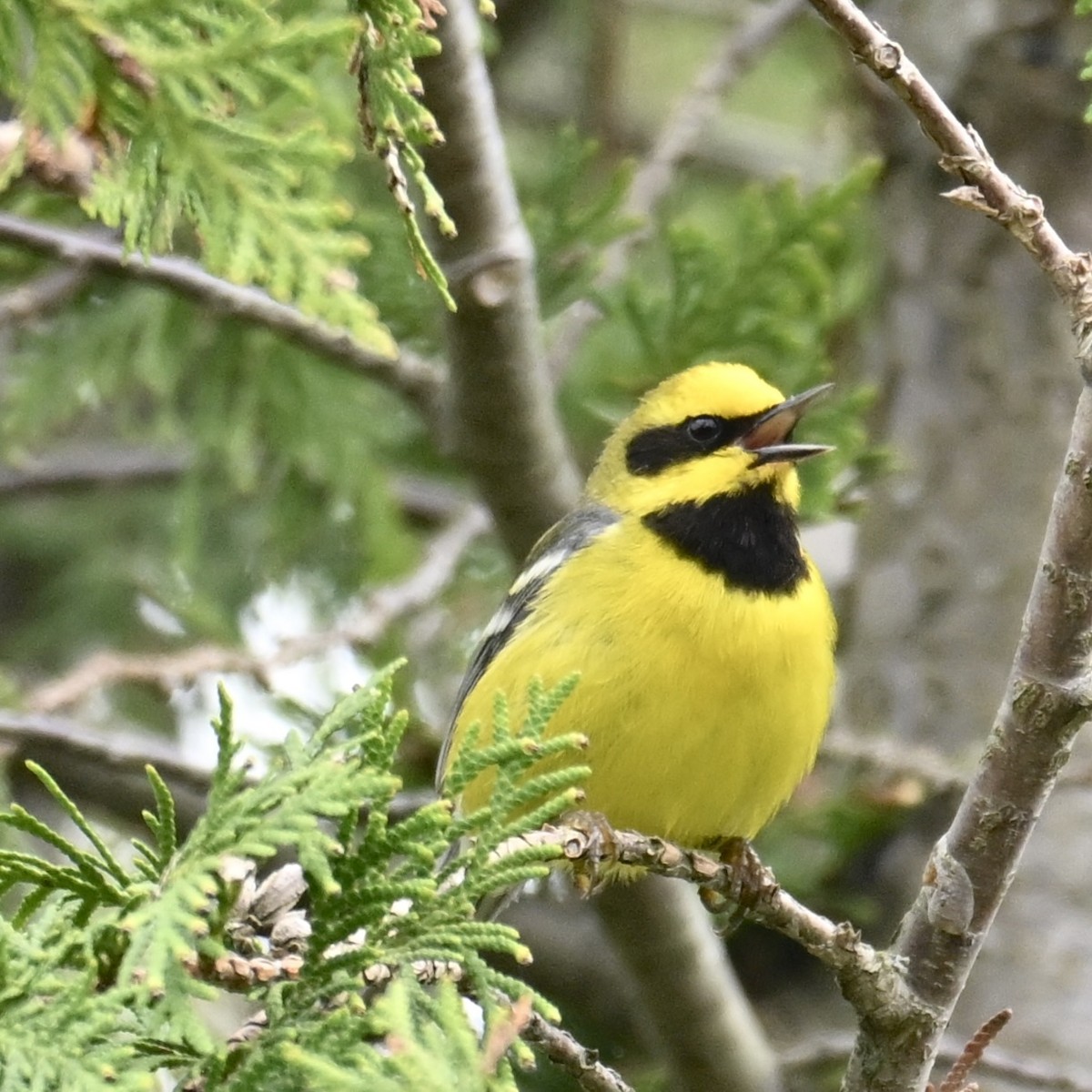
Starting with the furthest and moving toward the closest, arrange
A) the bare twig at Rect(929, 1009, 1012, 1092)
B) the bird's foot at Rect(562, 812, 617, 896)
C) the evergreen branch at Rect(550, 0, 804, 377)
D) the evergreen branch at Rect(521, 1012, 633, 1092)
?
the evergreen branch at Rect(550, 0, 804, 377), the bird's foot at Rect(562, 812, 617, 896), the evergreen branch at Rect(521, 1012, 633, 1092), the bare twig at Rect(929, 1009, 1012, 1092)

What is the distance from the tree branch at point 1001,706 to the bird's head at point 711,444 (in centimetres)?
157

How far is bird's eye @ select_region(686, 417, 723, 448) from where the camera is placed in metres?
4.24

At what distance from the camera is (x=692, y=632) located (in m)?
3.54

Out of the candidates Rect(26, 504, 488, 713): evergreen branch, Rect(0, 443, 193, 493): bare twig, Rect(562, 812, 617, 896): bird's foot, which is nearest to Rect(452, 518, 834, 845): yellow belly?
Rect(562, 812, 617, 896): bird's foot

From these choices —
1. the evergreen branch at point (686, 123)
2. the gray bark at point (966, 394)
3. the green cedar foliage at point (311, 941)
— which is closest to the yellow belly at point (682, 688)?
the green cedar foliage at point (311, 941)

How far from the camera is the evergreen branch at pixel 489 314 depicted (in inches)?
128

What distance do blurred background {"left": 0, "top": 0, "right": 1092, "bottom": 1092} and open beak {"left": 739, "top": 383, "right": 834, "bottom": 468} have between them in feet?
1.48

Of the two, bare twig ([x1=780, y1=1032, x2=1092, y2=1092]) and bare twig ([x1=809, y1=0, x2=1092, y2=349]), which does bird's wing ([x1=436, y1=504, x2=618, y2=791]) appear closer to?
bare twig ([x1=780, y1=1032, x2=1092, y2=1092])

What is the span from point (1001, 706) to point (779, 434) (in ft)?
6.07

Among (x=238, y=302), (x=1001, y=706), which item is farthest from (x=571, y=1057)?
(x=238, y=302)

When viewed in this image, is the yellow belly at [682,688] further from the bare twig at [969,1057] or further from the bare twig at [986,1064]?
the bare twig at [969,1057]

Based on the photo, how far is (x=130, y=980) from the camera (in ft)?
6.41

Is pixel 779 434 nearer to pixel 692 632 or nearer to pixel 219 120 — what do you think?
pixel 692 632

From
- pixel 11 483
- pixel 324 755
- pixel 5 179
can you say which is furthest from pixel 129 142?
pixel 11 483
